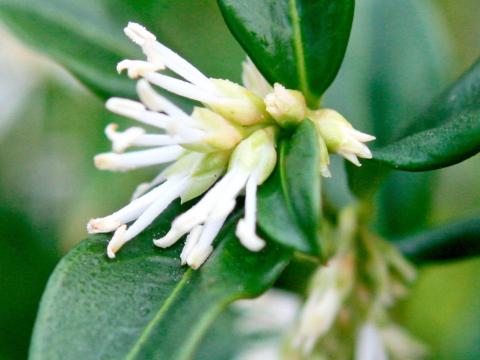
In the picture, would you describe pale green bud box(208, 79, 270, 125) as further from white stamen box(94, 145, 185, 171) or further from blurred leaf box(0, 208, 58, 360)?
blurred leaf box(0, 208, 58, 360)

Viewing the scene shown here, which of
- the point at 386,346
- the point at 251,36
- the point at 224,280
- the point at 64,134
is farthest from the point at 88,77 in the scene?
the point at 64,134

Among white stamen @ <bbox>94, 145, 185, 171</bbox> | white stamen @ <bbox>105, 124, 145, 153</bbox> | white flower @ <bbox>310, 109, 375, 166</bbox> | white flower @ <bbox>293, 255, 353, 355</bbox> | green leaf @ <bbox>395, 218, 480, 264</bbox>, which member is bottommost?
green leaf @ <bbox>395, 218, 480, 264</bbox>

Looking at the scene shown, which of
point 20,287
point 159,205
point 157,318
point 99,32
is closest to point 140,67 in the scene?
point 159,205

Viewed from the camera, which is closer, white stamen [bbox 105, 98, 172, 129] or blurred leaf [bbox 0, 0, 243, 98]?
white stamen [bbox 105, 98, 172, 129]

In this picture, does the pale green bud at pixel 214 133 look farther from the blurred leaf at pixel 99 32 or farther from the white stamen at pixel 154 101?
the blurred leaf at pixel 99 32

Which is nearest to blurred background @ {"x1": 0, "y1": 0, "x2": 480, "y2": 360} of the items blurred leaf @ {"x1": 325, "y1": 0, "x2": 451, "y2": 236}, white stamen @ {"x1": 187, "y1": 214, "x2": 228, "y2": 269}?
blurred leaf @ {"x1": 325, "y1": 0, "x2": 451, "y2": 236}

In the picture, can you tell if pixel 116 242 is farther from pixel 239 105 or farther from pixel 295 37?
pixel 295 37

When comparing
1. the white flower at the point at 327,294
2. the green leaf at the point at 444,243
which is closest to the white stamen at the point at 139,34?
the white flower at the point at 327,294
